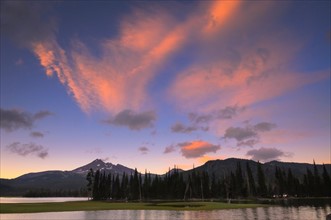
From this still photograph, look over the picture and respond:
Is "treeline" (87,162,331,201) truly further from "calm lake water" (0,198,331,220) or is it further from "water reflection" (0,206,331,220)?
"water reflection" (0,206,331,220)

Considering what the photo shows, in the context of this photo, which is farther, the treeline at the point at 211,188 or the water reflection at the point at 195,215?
the treeline at the point at 211,188

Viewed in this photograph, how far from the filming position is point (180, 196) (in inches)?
7018

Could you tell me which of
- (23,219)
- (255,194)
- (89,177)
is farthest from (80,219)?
(255,194)

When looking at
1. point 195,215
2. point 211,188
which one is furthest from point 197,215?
point 211,188

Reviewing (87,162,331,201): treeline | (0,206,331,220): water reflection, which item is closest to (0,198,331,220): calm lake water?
(0,206,331,220): water reflection

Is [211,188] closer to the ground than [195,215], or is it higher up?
higher up

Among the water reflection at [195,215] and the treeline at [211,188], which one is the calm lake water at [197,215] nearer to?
the water reflection at [195,215]

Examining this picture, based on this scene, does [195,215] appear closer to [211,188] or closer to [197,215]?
[197,215]

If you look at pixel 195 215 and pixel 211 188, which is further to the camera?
pixel 211 188

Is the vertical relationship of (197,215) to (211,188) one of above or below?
below

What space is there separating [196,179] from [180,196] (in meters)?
17.0

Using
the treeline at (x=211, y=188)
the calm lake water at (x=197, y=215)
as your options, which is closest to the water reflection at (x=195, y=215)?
the calm lake water at (x=197, y=215)

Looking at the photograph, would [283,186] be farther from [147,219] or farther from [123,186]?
[147,219]

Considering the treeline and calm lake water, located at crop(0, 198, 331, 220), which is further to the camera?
the treeline
